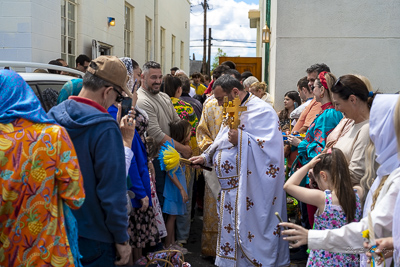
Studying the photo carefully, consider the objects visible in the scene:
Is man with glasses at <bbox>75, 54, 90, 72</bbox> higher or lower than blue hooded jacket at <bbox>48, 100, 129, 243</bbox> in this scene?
higher

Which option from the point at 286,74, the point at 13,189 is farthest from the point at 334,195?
the point at 286,74

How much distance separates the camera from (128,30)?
16.1 metres

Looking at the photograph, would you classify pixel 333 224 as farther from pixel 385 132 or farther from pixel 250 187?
pixel 250 187

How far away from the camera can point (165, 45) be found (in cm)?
2173

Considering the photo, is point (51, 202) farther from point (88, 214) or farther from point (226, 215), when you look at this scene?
point (226, 215)

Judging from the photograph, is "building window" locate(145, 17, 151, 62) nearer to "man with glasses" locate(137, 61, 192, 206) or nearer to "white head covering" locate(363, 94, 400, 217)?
"man with glasses" locate(137, 61, 192, 206)

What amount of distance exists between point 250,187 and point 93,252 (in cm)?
243

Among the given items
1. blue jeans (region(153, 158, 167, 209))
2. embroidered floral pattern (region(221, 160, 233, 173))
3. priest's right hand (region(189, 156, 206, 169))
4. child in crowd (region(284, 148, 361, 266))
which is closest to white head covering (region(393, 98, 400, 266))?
child in crowd (region(284, 148, 361, 266))

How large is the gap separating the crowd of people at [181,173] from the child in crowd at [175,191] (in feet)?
0.05

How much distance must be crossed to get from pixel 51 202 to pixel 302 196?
204 cm

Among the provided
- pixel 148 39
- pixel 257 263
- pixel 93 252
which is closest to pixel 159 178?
pixel 257 263

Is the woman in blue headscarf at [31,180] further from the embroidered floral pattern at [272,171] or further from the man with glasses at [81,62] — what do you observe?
the man with glasses at [81,62]

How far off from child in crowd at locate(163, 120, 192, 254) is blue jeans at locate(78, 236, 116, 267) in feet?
8.33

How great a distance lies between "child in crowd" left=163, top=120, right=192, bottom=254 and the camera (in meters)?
5.27
